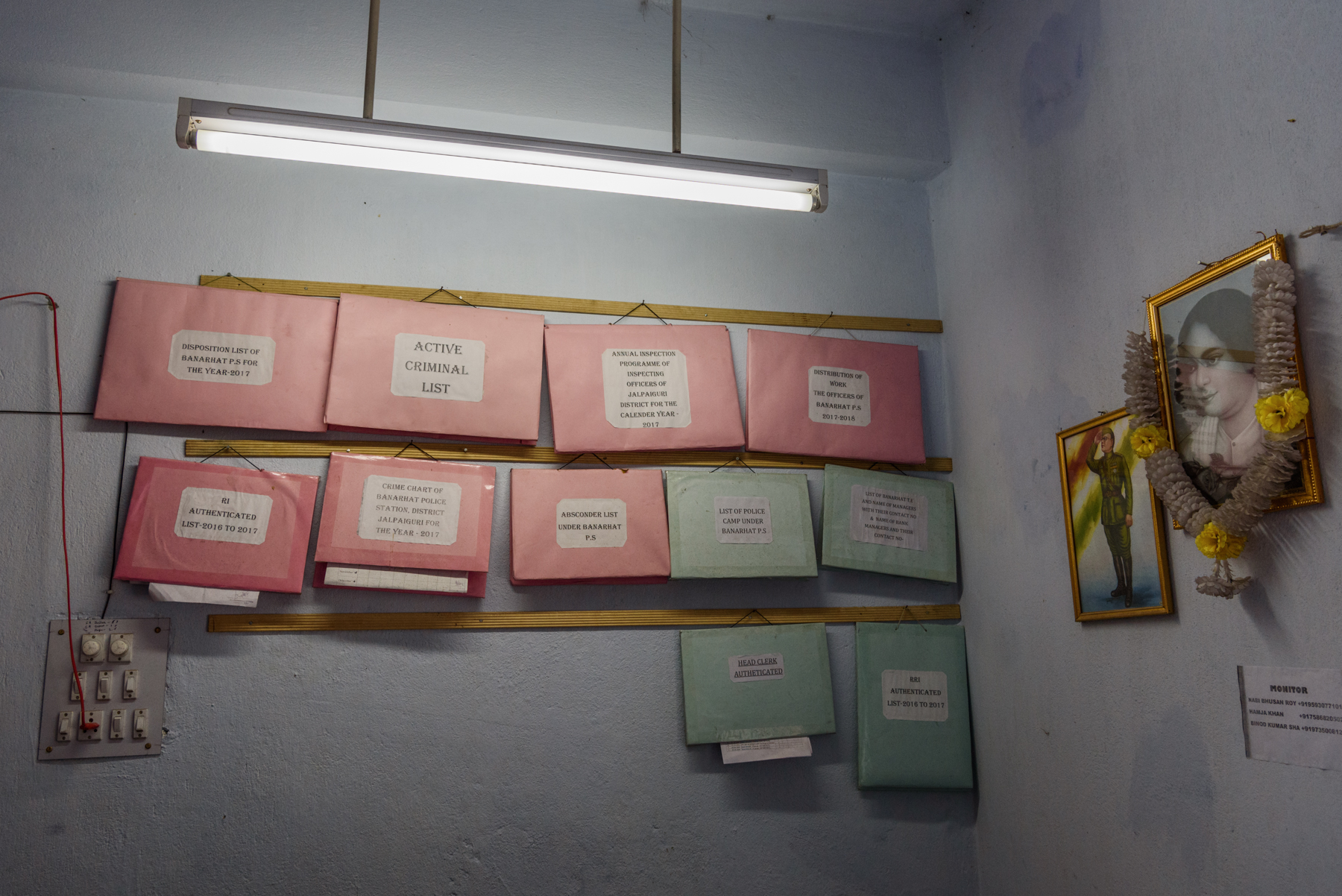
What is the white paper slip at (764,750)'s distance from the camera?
8.11 ft

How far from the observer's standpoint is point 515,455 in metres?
2.53

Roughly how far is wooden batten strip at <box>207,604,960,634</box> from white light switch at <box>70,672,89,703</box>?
28 cm

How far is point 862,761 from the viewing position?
2541mm

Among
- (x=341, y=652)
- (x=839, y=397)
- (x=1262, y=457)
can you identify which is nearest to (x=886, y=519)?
(x=839, y=397)

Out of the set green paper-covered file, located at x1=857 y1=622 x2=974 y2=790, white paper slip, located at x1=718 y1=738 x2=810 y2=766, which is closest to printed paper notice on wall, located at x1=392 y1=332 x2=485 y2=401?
white paper slip, located at x1=718 y1=738 x2=810 y2=766

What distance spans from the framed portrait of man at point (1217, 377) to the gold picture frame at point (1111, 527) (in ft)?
0.51

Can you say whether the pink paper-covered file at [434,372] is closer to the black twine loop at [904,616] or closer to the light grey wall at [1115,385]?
the black twine loop at [904,616]

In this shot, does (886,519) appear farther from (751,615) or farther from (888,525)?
(751,615)

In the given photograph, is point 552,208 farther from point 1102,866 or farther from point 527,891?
point 1102,866

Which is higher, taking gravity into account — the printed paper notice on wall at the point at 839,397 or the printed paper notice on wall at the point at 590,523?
the printed paper notice on wall at the point at 839,397

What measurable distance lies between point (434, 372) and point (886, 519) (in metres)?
1.34

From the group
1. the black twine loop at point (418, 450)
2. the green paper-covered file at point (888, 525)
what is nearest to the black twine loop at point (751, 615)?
the green paper-covered file at point (888, 525)

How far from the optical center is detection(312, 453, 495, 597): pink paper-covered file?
2346mm

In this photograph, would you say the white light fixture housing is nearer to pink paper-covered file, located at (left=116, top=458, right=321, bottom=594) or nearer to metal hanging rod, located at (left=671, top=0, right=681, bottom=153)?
metal hanging rod, located at (left=671, top=0, right=681, bottom=153)
